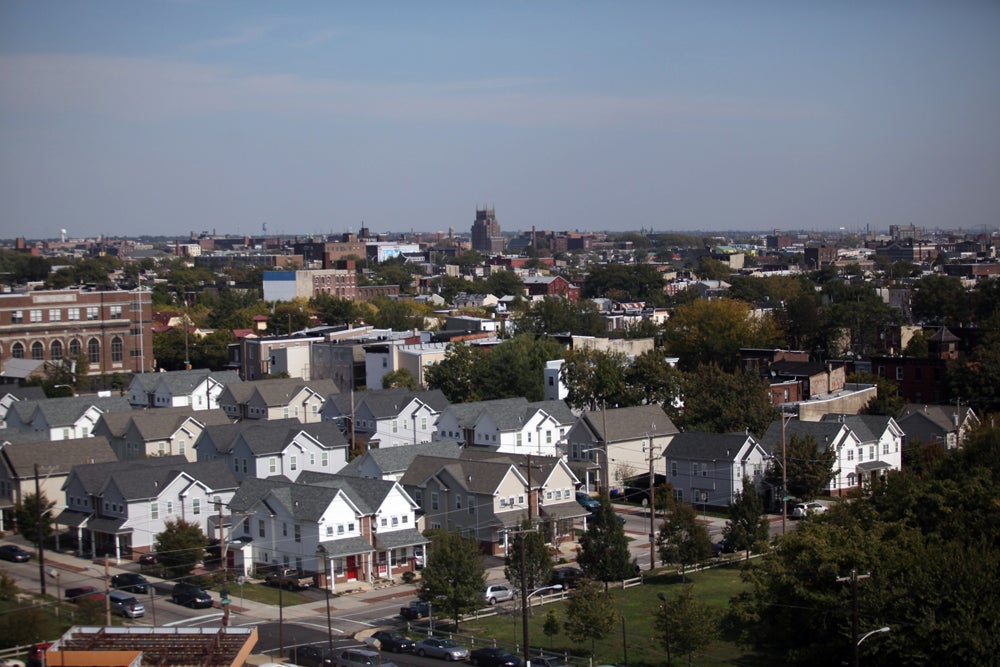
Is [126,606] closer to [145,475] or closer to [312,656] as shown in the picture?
[312,656]

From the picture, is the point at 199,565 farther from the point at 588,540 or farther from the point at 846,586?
the point at 846,586

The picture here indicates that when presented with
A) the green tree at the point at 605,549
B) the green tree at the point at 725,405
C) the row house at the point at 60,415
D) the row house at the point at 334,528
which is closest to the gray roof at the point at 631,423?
the green tree at the point at 725,405

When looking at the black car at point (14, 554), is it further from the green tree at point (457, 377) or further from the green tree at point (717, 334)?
the green tree at point (717, 334)

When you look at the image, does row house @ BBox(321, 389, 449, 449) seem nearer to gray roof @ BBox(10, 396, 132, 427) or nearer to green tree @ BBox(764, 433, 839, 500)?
gray roof @ BBox(10, 396, 132, 427)

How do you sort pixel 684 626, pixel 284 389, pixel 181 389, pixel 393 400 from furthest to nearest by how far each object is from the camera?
pixel 181 389
pixel 284 389
pixel 393 400
pixel 684 626

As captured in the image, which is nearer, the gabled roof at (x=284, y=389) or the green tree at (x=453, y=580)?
the green tree at (x=453, y=580)

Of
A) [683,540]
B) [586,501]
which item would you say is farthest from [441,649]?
[586,501]

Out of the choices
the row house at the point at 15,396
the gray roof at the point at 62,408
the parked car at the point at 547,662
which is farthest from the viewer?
Answer: the row house at the point at 15,396

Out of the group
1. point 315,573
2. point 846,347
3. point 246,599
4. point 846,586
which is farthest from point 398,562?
point 846,347
